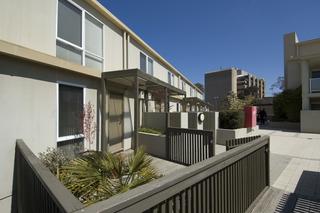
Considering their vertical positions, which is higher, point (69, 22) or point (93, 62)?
point (69, 22)

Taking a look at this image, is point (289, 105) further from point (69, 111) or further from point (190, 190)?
point (190, 190)

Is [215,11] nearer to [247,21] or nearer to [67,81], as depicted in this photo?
[247,21]

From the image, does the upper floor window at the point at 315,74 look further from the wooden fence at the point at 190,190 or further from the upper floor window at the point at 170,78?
the wooden fence at the point at 190,190

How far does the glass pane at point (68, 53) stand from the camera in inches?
236

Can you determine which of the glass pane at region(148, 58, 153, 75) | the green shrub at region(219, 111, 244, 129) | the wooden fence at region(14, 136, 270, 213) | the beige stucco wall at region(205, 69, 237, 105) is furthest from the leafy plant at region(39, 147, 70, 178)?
the beige stucco wall at region(205, 69, 237, 105)

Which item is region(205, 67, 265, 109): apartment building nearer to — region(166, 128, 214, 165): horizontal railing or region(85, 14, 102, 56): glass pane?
region(166, 128, 214, 165): horizontal railing

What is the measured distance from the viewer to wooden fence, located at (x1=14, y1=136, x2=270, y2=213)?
1303 mm

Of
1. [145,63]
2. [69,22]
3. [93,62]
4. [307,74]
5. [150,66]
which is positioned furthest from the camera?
[307,74]

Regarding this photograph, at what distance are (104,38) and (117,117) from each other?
3.19 meters

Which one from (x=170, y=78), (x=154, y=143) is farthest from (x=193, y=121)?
(x=170, y=78)

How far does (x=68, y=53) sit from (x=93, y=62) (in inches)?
49.2

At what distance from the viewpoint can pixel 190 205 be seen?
1958 mm

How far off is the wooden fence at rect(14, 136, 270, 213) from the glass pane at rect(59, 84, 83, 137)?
1.80m

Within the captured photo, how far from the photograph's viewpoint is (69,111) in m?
6.24
